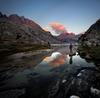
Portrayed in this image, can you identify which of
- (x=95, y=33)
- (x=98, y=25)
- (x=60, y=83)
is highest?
(x=98, y=25)

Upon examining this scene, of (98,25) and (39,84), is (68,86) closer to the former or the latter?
(39,84)

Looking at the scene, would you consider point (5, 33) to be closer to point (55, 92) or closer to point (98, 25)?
point (98, 25)

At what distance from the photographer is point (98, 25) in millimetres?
143000

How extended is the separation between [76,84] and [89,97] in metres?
3.81

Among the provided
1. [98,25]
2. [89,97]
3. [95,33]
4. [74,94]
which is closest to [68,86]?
[74,94]

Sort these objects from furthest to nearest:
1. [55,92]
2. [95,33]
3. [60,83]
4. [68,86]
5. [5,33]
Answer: [5,33] < [95,33] < [60,83] < [68,86] < [55,92]

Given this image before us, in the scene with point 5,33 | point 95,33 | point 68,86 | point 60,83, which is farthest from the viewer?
point 5,33

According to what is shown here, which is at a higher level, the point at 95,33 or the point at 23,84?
the point at 95,33

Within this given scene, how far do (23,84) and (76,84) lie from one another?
7520mm

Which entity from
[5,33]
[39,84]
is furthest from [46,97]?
[5,33]

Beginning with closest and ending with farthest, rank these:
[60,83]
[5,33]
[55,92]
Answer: [55,92] → [60,83] → [5,33]

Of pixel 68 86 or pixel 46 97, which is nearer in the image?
pixel 46 97

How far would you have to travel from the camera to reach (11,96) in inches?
489

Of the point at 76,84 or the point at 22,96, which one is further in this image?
the point at 76,84
